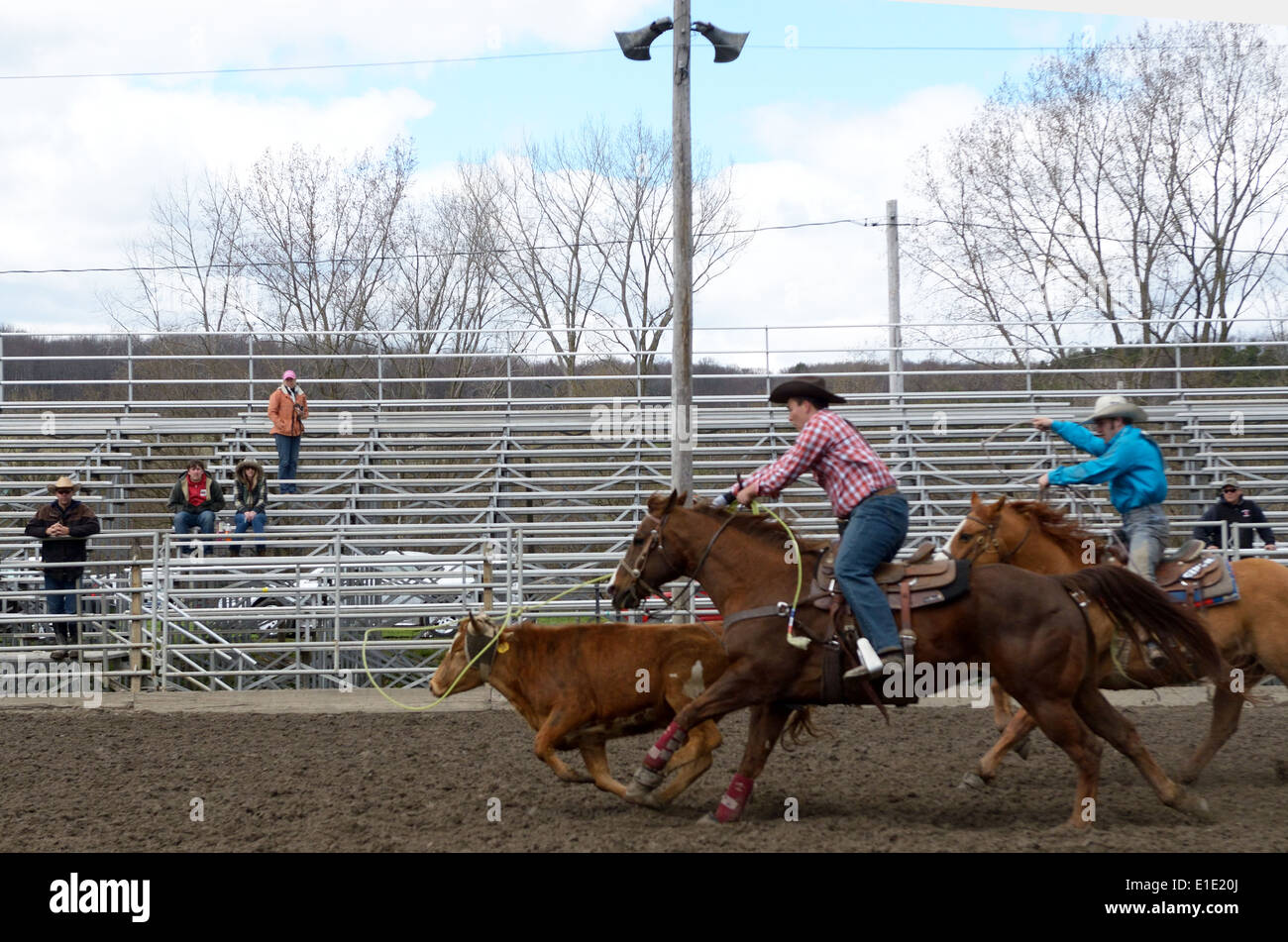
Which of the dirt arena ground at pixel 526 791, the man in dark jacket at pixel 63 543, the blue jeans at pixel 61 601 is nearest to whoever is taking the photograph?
the dirt arena ground at pixel 526 791

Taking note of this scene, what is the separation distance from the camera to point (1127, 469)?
24.5ft

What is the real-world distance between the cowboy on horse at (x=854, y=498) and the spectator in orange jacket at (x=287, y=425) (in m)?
11.4

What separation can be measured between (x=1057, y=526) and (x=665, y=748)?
113 inches

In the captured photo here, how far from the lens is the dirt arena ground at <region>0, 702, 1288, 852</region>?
595 cm

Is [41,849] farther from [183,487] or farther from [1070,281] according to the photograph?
[1070,281]

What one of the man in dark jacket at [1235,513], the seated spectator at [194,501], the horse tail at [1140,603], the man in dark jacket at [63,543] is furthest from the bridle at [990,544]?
the seated spectator at [194,501]

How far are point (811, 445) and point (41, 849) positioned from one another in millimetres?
4378

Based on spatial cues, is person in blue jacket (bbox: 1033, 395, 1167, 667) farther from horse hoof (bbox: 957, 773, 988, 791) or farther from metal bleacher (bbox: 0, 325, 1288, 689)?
metal bleacher (bbox: 0, 325, 1288, 689)

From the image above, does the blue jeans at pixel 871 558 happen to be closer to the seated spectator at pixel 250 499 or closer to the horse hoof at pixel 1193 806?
the horse hoof at pixel 1193 806

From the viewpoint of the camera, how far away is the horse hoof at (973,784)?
7.18 metres

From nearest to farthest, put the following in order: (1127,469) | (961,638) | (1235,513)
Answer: (961,638) < (1127,469) < (1235,513)

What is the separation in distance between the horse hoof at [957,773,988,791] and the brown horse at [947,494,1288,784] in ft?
0.09

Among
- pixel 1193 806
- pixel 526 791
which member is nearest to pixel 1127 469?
pixel 1193 806

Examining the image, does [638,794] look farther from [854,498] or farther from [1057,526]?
[1057,526]
